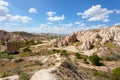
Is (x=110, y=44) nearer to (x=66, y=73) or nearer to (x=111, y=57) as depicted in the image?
(x=111, y=57)

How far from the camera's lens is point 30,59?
2461 inches

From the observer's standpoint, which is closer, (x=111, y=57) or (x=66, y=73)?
(x=66, y=73)

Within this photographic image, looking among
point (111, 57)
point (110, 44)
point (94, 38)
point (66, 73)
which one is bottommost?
point (111, 57)

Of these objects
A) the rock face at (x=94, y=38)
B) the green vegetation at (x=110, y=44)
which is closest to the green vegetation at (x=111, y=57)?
the green vegetation at (x=110, y=44)

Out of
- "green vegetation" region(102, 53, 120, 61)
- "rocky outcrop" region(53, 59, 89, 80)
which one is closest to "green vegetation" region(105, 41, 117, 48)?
"green vegetation" region(102, 53, 120, 61)

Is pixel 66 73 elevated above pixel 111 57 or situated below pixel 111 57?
above

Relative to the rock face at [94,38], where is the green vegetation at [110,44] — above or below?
below

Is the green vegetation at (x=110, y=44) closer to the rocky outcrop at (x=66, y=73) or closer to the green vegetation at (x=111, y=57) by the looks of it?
the green vegetation at (x=111, y=57)

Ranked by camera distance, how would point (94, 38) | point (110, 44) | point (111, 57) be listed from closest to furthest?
point (111, 57)
point (110, 44)
point (94, 38)

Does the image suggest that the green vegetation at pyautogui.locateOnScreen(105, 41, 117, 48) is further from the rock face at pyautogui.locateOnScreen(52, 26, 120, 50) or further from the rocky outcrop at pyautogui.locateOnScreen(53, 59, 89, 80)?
the rocky outcrop at pyautogui.locateOnScreen(53, 59, 89, 80)

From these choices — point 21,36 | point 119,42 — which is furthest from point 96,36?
point 21,36

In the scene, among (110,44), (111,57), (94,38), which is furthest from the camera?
(94,38)

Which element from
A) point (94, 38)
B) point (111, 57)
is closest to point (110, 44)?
point (94, 38)

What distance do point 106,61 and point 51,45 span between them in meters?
45.7
